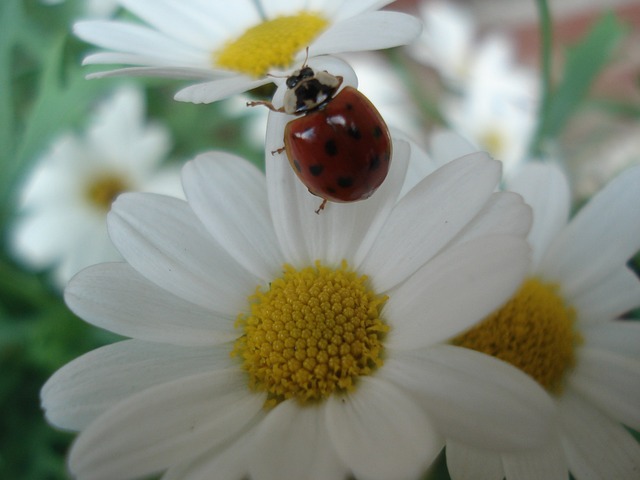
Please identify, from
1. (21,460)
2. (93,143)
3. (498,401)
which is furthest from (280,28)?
(21,460)

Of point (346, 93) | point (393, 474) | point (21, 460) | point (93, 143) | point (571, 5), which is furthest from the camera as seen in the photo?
point (571, 5)

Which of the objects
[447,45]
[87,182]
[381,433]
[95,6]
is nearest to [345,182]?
[381,433]

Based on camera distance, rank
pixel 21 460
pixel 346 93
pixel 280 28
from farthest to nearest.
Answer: pixel 21 460 → pixel 280 28 → pixel 346 93

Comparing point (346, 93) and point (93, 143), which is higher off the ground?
point (346, 93)

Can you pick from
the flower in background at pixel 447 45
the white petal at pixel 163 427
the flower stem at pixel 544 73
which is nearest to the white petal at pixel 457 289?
the white petal at pixel 163 427

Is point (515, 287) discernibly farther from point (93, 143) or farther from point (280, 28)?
point (93, 143)

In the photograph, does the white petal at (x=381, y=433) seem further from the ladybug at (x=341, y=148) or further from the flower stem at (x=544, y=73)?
the flower stem at (x=544, y=73)

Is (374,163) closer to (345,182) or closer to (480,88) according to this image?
(345,182)
